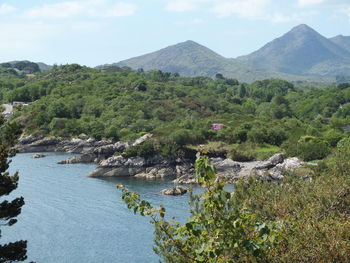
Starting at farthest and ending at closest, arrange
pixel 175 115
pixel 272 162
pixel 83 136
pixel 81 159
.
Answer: pixel 175 115
pixel 83 136
pixel 81 159
pixel 272 162

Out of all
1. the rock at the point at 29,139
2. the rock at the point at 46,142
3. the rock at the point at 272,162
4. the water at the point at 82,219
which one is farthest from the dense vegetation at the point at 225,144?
the water at the point at 82,219

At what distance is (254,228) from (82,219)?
→ 45738mm

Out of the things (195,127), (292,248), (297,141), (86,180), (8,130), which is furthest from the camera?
(195,127)

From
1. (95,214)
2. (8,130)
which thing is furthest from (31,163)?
(8,130)

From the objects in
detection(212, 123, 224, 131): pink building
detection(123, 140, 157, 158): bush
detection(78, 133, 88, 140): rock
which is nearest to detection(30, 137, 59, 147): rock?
detection(78, 133, 88, 140): rock

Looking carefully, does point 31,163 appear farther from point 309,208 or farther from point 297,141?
point 309,208

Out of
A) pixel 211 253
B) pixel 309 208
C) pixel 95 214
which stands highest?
pixel 211 253

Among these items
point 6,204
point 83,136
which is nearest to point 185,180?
point 83,136

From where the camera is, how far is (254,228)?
970 cm

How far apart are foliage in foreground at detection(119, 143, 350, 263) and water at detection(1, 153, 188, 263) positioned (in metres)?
21.2

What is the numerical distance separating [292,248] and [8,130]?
613 inches

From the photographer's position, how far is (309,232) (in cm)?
1434

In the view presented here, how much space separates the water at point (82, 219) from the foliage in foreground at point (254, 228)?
2121 centimetres

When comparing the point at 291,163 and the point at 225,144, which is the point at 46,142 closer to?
the point at 225,144
